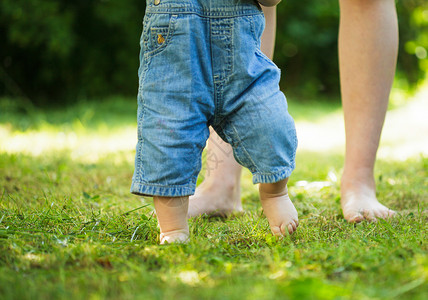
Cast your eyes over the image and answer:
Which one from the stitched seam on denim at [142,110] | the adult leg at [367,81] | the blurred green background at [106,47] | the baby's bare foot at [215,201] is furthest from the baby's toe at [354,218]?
the blurred green background at [106,47]

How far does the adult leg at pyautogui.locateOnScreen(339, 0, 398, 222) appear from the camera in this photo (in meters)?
1.83

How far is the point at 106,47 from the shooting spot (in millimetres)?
8336

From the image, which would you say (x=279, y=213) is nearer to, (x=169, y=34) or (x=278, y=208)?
(x=278, y=208)

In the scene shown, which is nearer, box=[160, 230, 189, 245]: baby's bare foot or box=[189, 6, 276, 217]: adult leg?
box=[160, 230, 189, 245]: baby's bare foot

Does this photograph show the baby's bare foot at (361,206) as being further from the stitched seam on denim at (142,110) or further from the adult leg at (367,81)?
the stitched seam on denim at (142,110)

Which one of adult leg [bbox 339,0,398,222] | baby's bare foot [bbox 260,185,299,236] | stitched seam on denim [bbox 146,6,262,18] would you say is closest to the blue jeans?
stitched seam on denim [bbox 146,6,262,18]

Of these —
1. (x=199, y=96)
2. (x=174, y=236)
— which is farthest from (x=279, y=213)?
(x=199, y=96)

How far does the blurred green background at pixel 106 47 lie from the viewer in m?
6.86

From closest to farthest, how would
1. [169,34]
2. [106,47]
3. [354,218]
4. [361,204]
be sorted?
1. [169,34]
2. [354,218]
3. [361,204]
4. [106,47]

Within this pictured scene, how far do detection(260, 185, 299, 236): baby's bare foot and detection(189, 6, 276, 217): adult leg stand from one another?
404 millimetres

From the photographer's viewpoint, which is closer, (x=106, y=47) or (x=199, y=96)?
(x=199, y=96)

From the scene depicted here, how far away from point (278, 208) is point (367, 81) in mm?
791

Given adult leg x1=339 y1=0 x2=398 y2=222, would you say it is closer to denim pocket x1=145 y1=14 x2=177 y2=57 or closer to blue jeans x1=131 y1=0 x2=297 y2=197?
blue jeans x1=131 y1=0 x2=297 y2=197

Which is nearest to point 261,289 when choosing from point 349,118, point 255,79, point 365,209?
point 255,79
